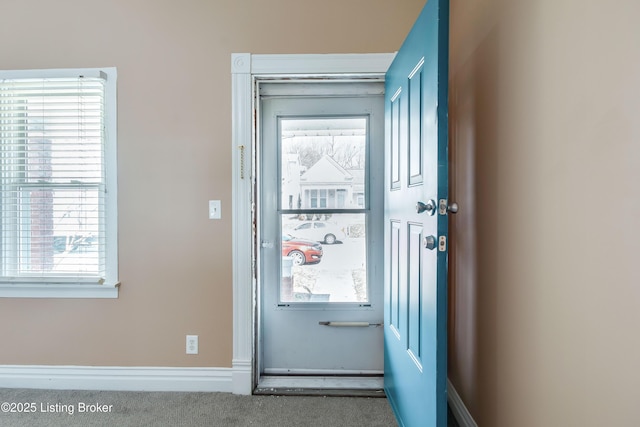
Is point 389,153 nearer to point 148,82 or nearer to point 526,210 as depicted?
point 526,210

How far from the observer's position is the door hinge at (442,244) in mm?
1204

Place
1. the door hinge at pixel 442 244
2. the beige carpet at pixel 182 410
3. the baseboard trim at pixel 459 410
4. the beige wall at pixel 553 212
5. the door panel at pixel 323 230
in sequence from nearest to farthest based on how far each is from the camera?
the beige wall at pixel 553 212, the door hinge at pixel 442 244, the baseboard trim at pixel 459 410, the beige carpet at pixel 182 410, the door panel at pixel 323 230

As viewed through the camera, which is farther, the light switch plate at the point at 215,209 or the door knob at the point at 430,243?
the light switch plate at the point at 215,209

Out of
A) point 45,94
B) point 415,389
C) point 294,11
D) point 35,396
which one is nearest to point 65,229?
point 45,94

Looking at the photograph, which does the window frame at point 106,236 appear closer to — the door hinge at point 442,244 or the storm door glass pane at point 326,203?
the storm door glass pane at point 326,203

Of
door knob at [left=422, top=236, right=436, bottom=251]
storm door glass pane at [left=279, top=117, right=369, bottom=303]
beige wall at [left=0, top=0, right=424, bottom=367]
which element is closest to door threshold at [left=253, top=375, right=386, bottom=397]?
beige wall at [left=0, top=0, right=424, bottom=367]

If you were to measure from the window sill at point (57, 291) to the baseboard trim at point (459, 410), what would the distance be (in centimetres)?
207

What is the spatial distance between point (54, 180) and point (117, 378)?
131 cm

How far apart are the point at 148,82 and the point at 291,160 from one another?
1001 mm

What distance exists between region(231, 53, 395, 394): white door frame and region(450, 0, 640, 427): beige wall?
2.36 feet

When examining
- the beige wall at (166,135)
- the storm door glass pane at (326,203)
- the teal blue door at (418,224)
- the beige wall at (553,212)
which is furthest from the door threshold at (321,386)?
the beige wall at (553,212)

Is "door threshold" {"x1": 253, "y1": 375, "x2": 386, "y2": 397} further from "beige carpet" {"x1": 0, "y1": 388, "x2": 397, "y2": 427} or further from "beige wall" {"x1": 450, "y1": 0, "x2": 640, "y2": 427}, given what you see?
"beige wall" {"x1": 450, "y1": 0, "x2": 640, "y2": 427}

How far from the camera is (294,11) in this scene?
201cm

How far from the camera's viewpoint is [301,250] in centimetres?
222
